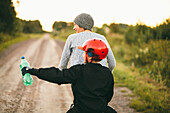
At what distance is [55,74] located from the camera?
1952 mm

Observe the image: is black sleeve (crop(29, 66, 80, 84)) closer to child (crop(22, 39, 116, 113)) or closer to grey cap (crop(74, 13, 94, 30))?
child (crop(22, 39, 116, 113))

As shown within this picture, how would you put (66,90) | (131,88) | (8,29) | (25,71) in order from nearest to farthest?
(25,71) < (66,90) < (131,88) < (8,29)

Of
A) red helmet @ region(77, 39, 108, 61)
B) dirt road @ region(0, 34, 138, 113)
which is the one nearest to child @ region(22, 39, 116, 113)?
red helmet @ region(77, 39, 108, 61)

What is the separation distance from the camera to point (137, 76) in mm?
9086

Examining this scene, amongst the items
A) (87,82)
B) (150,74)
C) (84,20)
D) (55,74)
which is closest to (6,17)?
(150,74)

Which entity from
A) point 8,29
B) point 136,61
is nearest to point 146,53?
point 136,61

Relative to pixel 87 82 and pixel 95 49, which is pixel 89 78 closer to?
pixel 87 82

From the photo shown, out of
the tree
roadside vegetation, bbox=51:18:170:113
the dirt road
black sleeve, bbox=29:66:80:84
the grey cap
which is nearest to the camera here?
black sleeve, bbox=29:66:80:84

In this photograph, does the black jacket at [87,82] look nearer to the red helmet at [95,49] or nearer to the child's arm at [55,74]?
the child's arm at [55,74]

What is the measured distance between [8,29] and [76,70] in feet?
83.1

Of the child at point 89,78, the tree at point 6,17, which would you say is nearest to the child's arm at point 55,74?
the child at point 89,78

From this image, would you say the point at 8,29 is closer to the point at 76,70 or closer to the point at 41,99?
the point at 41,99

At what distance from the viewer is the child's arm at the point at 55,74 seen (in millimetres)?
1920

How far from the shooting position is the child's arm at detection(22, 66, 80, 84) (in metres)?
1.92
